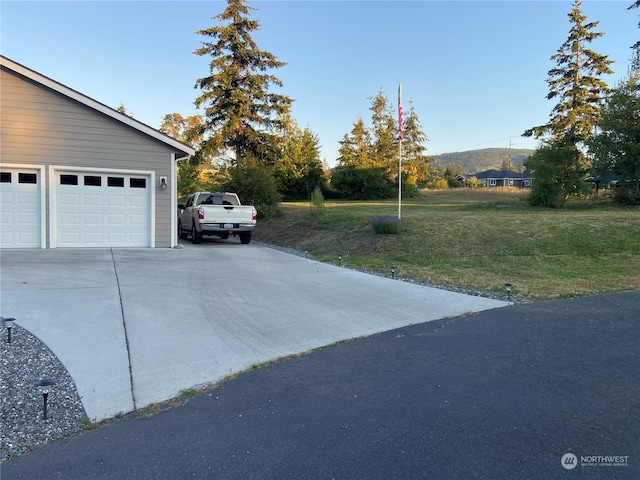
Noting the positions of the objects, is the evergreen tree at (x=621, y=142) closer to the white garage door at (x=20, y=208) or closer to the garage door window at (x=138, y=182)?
the garage door window at (x=138, y=182)

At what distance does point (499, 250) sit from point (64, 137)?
12827 millimetres

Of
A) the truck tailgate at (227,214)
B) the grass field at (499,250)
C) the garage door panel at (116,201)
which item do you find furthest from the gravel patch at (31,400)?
the truck tailgate at (227,214)

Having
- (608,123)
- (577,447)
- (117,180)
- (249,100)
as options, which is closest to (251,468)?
(577,447)

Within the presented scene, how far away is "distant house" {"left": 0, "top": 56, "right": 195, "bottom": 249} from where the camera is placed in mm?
12312

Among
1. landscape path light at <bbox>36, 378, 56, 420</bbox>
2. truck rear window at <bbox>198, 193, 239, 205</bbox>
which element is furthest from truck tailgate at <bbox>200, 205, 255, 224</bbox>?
landscape path light at <bbox>36, 378, 56, 420</bbox>

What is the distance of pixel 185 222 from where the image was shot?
17797 mm

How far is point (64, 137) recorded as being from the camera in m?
12.7

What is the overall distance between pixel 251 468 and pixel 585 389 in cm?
292

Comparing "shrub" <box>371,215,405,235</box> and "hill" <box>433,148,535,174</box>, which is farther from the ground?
"hill" <box>433,148,535,174</box>

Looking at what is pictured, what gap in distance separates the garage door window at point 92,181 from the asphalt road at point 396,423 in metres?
11.0

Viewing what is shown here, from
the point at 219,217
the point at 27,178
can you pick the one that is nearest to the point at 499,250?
the point at 219,217

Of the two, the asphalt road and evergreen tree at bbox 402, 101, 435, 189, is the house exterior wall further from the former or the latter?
evergreen tree at bbox 402, 101, 435, 189

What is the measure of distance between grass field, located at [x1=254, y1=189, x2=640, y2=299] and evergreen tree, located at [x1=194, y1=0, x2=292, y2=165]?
1225 cm

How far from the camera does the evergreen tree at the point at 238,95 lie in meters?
27.6
